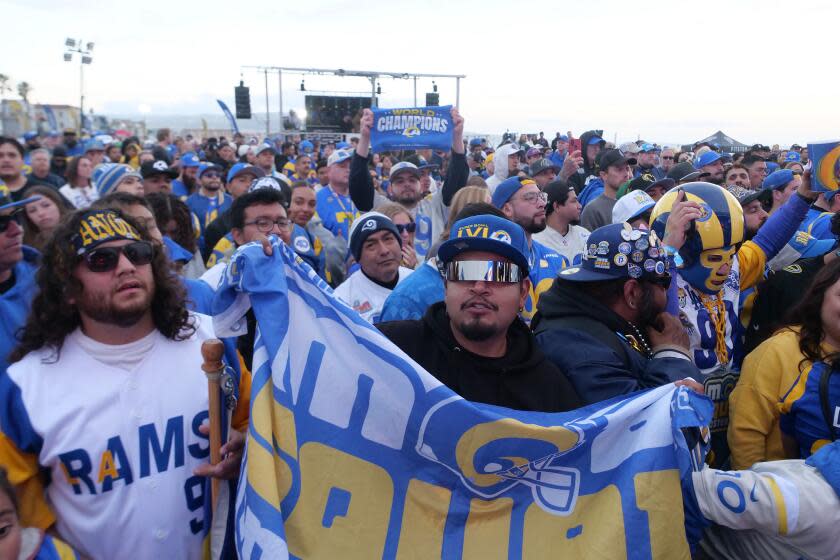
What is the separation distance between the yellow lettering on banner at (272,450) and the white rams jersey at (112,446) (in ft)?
0.93

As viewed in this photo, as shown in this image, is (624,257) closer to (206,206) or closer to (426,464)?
(426,464)

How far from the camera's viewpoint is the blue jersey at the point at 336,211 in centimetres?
735

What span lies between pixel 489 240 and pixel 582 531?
1.16 metres

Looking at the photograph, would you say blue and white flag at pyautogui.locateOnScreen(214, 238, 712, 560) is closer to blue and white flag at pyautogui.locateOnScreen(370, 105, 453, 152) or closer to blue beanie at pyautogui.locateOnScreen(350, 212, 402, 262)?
blue beanie at pyautogui.locateOnScreen(350, 212, 402, 262)

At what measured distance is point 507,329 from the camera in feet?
8.75

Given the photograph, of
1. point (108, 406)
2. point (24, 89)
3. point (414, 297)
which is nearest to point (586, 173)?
point (414, 297)

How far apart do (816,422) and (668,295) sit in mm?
823

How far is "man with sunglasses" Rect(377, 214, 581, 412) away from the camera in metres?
2.51

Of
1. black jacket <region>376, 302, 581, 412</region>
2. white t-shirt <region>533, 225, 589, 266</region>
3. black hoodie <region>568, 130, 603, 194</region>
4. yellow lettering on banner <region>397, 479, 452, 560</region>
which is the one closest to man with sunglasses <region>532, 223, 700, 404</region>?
black jacket <region>376, 302, 581, 412</region>

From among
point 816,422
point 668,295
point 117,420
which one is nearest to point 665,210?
point 668,295

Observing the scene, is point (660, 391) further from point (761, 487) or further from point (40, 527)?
point (40, 527)

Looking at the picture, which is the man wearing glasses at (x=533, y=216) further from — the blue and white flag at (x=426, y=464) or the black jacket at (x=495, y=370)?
the blue and white flag at (x=426, y=464)

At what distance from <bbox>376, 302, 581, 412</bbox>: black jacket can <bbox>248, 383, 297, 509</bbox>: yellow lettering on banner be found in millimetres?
584

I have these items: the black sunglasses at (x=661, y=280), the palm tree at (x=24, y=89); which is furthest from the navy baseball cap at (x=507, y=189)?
the palm tree at (x=24, y=89)
